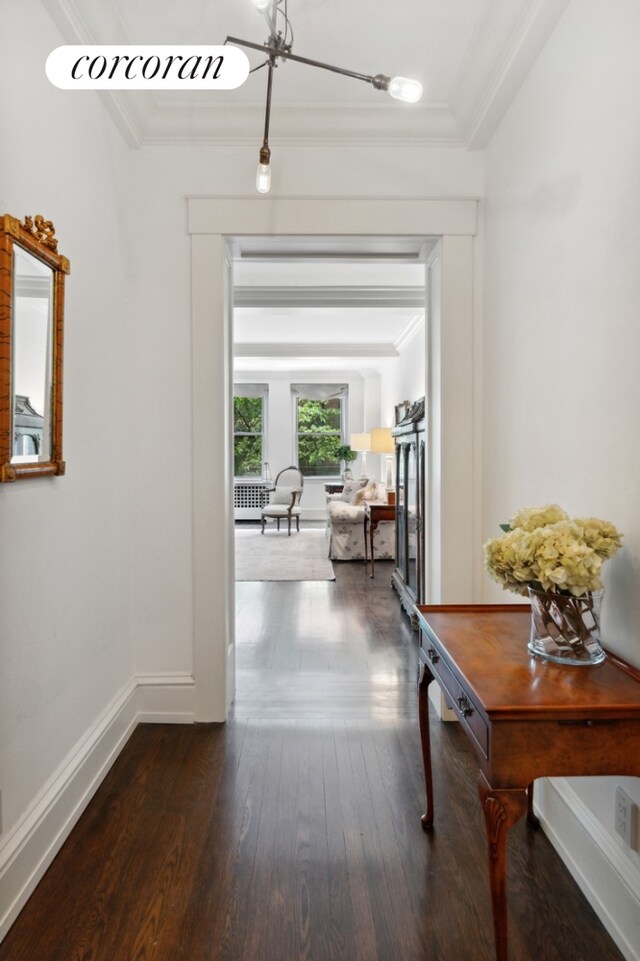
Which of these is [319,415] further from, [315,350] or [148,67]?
[148,67]

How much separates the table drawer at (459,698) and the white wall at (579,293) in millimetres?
472

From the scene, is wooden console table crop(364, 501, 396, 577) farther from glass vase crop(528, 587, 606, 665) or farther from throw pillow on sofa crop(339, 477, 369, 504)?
glass vase crop(528, 587, 606, 665)

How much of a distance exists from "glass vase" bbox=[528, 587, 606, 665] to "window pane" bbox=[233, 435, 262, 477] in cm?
927

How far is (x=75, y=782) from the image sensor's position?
6.52ft

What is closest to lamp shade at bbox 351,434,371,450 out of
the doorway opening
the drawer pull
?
the doorway opening

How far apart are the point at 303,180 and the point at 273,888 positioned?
2814mm

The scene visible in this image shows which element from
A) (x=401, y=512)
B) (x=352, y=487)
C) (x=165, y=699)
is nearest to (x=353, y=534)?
(x=352, y=487)

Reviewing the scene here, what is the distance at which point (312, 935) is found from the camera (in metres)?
1.52

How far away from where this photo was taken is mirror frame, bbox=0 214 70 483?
1.50 m

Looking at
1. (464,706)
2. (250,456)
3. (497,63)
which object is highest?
(497,63)

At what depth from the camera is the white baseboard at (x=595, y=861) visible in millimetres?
1459

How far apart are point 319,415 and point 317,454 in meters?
0.72

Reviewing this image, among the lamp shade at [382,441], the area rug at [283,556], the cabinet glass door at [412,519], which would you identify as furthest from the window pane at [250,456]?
the cabinet glass door at [412,519]

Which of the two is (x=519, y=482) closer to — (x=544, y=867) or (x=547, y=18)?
(x=544, y=867)
